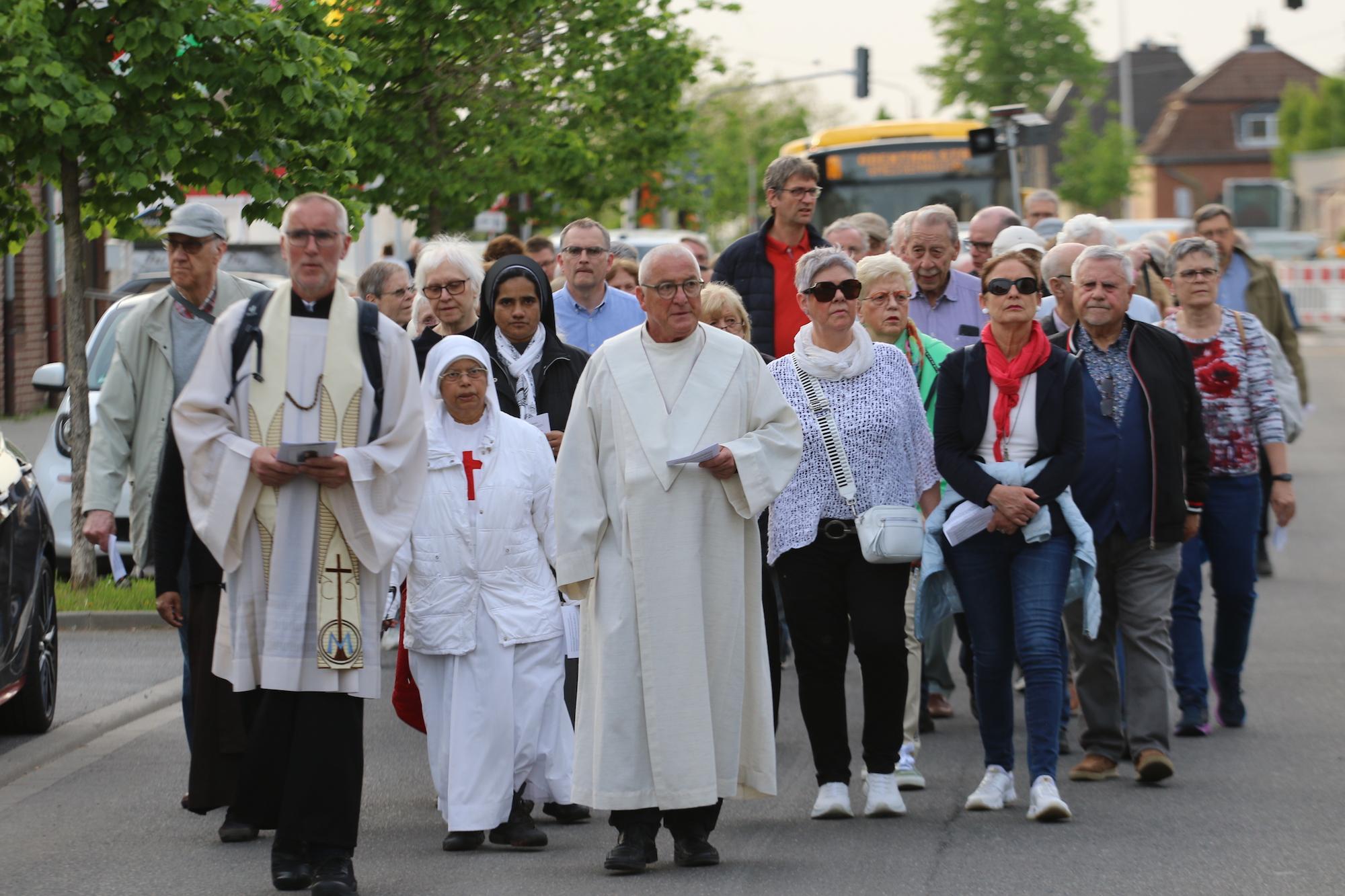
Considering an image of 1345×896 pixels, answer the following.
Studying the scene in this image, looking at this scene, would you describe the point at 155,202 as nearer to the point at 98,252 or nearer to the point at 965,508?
the point at 965,508

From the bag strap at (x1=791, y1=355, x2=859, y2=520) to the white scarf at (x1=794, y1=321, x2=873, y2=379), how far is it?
48 mm

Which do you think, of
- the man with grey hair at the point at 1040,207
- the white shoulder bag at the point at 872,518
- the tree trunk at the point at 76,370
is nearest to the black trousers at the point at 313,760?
the white shoulder bag at the point at 872,518

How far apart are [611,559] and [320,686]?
1.05m

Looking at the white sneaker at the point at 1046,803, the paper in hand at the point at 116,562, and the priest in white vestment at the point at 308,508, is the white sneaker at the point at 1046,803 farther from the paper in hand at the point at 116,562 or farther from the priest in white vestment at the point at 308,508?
the paper in hand at the point at 116,562

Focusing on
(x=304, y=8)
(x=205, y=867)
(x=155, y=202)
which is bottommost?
(x=205, y=867)

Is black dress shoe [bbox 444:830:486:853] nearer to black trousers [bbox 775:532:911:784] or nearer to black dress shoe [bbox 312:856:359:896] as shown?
black dress shoe [bbox 312:856:359:896]

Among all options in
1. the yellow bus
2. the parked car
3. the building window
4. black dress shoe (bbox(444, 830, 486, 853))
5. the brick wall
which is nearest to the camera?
black dress shoe (bbox(444, 830, 486, 853))

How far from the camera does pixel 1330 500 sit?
19359mm

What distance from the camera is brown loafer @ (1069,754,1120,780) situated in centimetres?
821

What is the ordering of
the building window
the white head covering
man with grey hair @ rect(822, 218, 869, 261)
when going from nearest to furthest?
1. the white head covering
2. man with grey hair @ rect(822, 218, 869, 261)
3. the building window

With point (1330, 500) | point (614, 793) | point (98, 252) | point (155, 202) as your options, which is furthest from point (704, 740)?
point (98, 252)

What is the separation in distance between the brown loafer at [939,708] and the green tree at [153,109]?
18.3 ft

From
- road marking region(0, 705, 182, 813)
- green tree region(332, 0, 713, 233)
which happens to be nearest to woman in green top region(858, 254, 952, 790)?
road marking region(0, 705, 182, 813)

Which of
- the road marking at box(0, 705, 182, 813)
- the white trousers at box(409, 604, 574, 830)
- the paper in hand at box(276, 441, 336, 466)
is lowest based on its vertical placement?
the road marking at box(0, 705, 182, 813)
